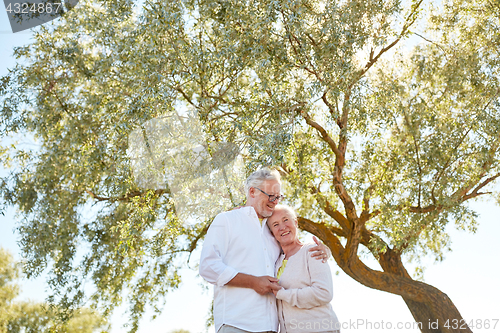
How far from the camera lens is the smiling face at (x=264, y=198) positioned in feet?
10.8

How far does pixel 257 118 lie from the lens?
781 cm

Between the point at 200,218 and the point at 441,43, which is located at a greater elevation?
the point at 441,43

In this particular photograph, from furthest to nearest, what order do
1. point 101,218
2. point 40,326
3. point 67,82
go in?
point 40,326, point 101,218, point 67,82

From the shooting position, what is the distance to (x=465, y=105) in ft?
31.6

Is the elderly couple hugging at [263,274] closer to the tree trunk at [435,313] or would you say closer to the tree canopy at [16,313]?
the tree trunk at [435,313]

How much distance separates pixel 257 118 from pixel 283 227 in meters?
4.66

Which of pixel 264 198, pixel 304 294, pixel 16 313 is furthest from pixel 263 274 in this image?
pixel 16 313

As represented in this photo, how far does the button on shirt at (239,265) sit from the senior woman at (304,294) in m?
0.09

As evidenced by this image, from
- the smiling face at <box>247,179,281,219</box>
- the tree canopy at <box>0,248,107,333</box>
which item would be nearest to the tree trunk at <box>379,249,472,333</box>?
the smiling face at <box>247,179,281,219</box>

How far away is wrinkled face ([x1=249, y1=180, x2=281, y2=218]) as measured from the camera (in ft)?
10.8

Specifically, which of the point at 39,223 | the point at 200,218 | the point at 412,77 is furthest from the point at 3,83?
the point at 412,77

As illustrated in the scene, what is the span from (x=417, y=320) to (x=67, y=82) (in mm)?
9120

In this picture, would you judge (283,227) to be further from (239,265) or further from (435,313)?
(435,313)

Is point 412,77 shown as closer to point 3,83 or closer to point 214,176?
point 214,176
